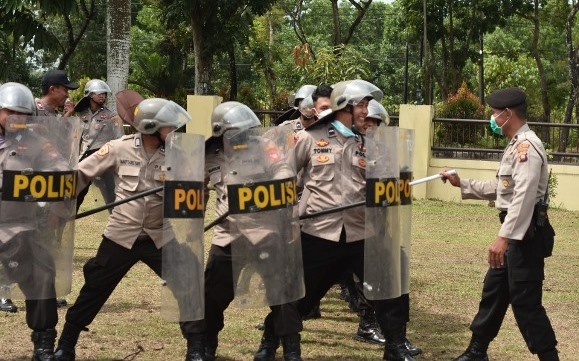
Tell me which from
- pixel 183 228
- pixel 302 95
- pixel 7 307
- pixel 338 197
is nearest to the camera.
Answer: pixel 183 228

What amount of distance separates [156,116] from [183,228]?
2.46 ft

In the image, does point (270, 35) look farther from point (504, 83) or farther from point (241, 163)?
point (241, 163)

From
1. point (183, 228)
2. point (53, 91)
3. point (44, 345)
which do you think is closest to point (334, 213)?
point (183, 228)

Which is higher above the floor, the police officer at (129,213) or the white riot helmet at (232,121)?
the white riot helmet at (232,121)

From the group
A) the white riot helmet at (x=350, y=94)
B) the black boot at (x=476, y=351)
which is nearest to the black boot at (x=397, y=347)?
A: the black boot at (x=476, y=351)

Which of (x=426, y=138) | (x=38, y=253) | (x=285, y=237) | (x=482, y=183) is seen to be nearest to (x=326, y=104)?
(x=482, y=183)

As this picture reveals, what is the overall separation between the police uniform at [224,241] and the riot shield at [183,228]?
25cm

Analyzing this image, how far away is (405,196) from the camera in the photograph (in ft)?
23.3

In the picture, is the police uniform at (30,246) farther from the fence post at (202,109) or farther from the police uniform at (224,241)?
the fence post at (202,109)

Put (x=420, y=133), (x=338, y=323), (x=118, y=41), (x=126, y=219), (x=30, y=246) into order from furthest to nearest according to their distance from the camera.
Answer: (x=420, y=133) < (x=118, y=41) < (x=338, y=323) < (x=126, y=219) < (x=30, y=246)

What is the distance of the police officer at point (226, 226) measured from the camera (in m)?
6.58

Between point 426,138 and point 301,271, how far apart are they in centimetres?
1337

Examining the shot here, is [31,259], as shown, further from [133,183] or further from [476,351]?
[476,351]

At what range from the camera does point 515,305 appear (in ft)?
22.5
